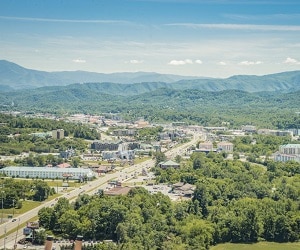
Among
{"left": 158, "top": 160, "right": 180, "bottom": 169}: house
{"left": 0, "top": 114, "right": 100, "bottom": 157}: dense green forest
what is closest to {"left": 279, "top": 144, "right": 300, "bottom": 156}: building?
{"left": 158, "top": 160, "right": 180, "bottom": 169}: house

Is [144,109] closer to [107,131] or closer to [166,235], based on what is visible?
[107,131]

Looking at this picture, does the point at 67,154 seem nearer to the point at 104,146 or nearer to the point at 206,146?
the point at 104,146

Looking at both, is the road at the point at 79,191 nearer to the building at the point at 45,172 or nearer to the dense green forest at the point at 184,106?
the building at the point at 45,172

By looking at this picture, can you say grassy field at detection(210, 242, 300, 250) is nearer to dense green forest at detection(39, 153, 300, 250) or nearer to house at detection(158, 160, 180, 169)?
dense green forest at detection(39, 153, 300, 250)

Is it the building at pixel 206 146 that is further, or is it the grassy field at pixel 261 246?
the building at pixel 206 146

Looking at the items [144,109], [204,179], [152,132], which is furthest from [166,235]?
[144,109]

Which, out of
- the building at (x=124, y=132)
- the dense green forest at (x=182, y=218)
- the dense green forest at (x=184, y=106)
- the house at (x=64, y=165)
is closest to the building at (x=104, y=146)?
the house at (x=64, y=165)
